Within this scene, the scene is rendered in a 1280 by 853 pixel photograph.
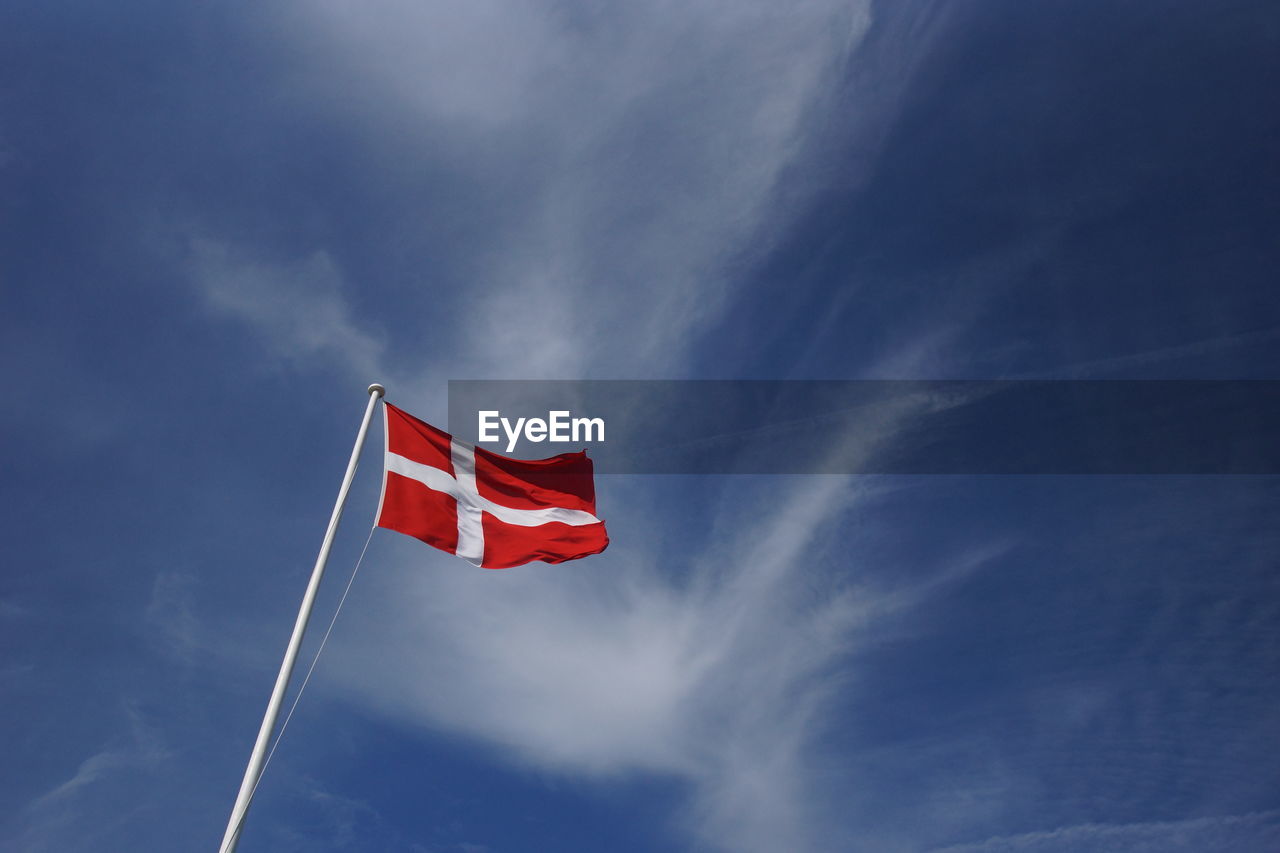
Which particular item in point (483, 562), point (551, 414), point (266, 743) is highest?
point (551, 414)

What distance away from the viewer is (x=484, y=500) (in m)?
16.9

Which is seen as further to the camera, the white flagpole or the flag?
the flag

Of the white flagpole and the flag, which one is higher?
the flag

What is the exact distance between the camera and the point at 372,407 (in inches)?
590

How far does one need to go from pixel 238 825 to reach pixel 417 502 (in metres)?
6.35

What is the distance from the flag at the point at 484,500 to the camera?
15.3 metres

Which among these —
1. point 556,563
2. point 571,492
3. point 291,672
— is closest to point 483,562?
point 556,563

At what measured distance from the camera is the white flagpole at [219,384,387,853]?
1020 centimetres

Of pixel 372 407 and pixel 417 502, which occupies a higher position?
pixel 372 407

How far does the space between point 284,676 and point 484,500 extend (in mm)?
6117

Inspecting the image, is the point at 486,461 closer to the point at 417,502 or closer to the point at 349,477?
A: the point at 417,502

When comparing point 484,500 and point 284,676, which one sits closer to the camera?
point 284,676

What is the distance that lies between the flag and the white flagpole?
3.29ft

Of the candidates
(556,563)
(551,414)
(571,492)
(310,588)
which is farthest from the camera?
(551,414)
